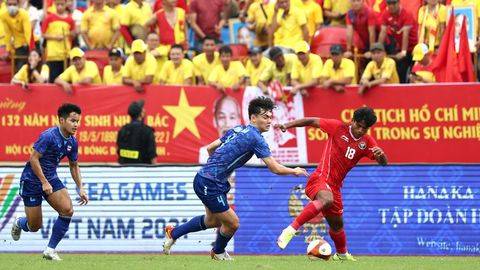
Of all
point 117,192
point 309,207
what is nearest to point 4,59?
point 117,192

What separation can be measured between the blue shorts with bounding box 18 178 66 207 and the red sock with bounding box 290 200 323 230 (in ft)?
10.7

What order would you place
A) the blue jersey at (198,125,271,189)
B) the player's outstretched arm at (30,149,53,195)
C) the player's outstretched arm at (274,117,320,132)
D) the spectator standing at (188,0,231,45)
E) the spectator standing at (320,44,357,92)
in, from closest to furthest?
the blue jersey at (198,125,271,189)
the player's outstretched arm at (274,117,320,132)
the player's outstretched arm at (30,149,53,195)
the spectator standing at (320,44,357,92)
the spectator standing at (188,0,231,45)

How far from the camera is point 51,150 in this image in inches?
594

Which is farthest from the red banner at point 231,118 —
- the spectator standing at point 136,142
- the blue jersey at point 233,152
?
the blue jersey at point 233,152

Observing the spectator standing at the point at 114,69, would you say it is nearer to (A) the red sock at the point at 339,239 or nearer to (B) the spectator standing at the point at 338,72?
(B) the spectator standing at the point at 338,72

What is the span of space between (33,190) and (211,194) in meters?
2.69

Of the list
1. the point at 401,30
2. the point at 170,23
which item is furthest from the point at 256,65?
the point at 401,30

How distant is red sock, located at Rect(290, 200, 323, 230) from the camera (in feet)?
46.4

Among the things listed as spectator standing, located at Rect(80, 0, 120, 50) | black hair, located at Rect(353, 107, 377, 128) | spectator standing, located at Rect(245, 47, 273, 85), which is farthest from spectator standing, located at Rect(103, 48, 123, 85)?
black hair, located at Rect(353, 107, 377, 128)

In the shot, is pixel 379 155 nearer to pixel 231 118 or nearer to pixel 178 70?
pixel 231 118

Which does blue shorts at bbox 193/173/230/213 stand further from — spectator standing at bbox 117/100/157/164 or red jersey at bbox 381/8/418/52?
red jersey at bbox 381/8/418/52

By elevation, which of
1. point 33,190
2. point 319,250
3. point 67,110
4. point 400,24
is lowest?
point 319,250

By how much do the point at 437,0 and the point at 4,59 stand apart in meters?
8.27

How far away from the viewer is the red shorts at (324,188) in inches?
582
